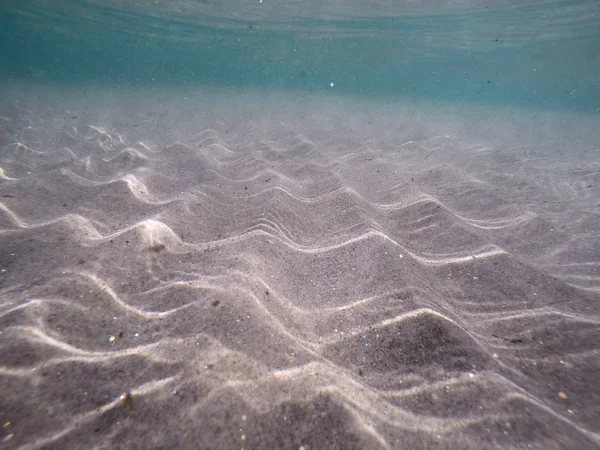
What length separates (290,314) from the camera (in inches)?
100

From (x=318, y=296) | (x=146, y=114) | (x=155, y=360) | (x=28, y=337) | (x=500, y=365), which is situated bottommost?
(x=500, y=365)

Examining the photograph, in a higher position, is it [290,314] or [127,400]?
[127,400]

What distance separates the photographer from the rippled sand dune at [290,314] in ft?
5.36

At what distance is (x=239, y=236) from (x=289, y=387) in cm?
216

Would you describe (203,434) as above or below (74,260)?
below

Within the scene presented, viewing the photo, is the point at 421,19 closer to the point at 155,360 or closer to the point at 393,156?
the point at 393,156

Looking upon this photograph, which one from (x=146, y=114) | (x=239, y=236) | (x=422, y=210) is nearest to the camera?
(x=239, y=236)

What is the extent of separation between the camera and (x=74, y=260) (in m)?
2.85

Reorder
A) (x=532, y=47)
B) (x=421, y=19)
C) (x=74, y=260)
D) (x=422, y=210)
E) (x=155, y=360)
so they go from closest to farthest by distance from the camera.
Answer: (x=155, y=360), (x=74, y=260), (x=422, y=210), (x=421, y=19), (x=532, y=47)

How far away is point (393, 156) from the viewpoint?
27.7ft

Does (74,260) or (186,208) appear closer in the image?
(74,260)

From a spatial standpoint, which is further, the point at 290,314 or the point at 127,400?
the point at 290,314

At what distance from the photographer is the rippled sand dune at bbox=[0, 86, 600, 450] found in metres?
1.63

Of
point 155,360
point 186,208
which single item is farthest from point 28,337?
point 186,208
